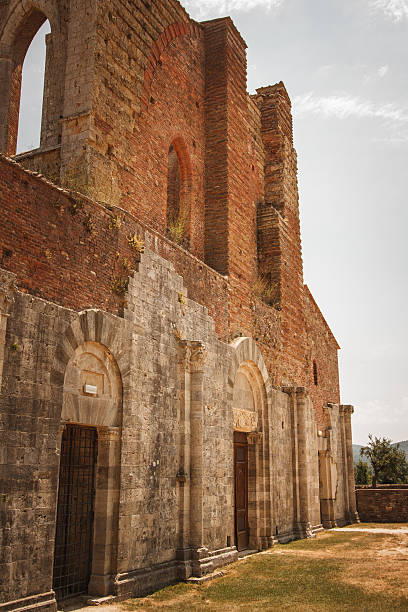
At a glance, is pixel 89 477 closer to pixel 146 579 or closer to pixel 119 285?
pixel 146 579

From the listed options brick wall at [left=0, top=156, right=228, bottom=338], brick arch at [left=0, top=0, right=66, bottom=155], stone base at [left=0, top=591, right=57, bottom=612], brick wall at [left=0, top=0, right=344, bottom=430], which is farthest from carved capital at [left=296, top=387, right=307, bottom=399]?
stone base at [left=0, top=591, right=57, bottom=612]

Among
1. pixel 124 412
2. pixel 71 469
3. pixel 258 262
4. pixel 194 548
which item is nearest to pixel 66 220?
pixel 124 412

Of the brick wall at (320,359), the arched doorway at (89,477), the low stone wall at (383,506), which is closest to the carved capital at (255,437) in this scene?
the brick wall at (320,359)

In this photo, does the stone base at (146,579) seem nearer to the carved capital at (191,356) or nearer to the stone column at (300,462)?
the carved capital at (191,356)

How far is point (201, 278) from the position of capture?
38.3 feet

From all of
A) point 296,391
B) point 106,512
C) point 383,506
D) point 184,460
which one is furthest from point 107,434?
point 383,506

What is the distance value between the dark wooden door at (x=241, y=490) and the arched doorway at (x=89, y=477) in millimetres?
5148

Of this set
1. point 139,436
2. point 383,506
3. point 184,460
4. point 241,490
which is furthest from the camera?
point 383,506

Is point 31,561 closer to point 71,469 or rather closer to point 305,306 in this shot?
point 71,469

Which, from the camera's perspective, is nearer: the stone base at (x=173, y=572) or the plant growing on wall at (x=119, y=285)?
the stone base at (x=173, y=572)

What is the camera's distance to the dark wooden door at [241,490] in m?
12.7

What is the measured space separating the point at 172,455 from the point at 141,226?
378 cm

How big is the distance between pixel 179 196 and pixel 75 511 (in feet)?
26.1

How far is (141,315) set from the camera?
929 cm
